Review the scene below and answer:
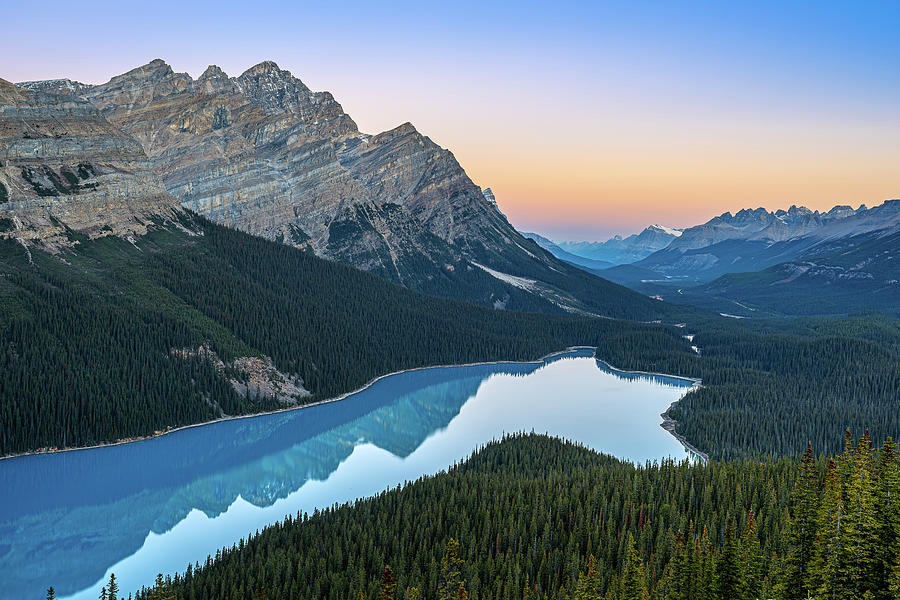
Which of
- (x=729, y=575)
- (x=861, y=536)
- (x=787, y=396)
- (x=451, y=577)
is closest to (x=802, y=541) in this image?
(x=861, y=536)

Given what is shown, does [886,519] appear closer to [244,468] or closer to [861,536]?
[861,536]

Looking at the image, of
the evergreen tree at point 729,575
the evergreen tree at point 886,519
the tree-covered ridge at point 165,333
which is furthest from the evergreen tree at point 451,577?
the tree-covered ridge at point 165,333

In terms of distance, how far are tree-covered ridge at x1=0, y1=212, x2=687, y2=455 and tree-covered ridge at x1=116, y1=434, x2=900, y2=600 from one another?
47981mm

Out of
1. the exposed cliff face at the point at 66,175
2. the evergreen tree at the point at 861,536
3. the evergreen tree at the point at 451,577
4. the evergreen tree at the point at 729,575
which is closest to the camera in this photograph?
the evergreen tree at the point at 451,577

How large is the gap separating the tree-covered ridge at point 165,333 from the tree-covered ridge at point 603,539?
48.0 metres

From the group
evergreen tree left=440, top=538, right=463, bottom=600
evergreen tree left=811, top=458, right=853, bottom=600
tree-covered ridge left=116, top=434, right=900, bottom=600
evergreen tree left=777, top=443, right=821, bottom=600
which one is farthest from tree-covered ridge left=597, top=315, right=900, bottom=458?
evergreen tree left=440, top=538, right=463, bottom=600

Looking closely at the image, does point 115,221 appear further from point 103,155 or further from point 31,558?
point 31,558

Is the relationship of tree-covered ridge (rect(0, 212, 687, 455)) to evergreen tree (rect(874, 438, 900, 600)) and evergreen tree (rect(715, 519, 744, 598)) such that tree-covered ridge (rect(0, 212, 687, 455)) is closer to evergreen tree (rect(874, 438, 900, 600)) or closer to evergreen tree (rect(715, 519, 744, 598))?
evergreen tree (rect(715, 519, 744, 598))

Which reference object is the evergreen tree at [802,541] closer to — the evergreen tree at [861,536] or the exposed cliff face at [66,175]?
the evergreen tree at [861,536]

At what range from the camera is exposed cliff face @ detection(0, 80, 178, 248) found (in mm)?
146125

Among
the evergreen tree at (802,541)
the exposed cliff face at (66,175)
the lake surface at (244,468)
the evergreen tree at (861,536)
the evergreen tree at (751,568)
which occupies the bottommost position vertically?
the lake surface at (244,468)

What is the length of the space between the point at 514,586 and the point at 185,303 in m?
108

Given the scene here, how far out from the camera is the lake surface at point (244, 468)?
7212 cm

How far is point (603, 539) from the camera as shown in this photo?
64500mm
